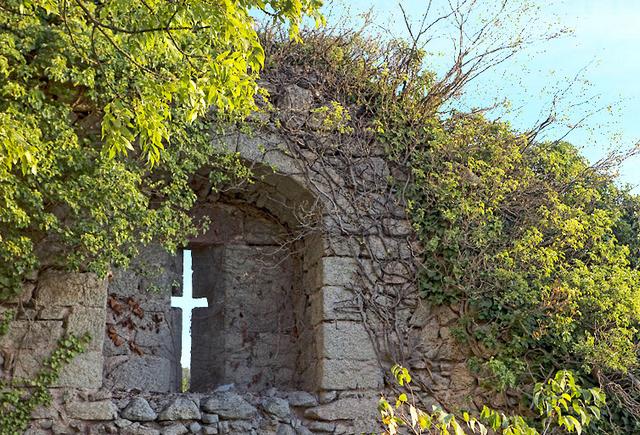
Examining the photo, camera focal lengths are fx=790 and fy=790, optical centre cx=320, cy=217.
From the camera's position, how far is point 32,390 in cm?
527

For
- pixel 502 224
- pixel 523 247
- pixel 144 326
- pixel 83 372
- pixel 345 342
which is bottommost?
pixel 83 372

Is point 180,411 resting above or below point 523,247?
below

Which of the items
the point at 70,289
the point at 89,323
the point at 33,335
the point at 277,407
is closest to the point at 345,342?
the point at 277,407

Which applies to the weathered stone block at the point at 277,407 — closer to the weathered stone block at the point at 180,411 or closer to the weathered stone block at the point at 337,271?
the weathered stone block at the point at 180,411

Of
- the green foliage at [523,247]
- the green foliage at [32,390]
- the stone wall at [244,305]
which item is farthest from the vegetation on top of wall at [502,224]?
the green foliage at [32,390]

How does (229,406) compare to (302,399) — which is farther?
(302,399)

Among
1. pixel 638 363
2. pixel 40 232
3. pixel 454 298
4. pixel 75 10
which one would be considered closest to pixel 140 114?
pixel 75 10

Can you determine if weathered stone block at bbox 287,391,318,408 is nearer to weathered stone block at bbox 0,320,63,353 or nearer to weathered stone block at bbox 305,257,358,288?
weathered stone block at bbox 305,257,358,288

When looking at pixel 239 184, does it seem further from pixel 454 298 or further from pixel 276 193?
pixel 454 298

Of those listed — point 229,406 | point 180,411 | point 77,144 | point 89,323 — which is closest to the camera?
point 77,144

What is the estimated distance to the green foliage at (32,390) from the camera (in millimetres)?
5129

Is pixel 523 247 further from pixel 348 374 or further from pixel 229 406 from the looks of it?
pixel 229 406

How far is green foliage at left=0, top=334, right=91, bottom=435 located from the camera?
5129 mm

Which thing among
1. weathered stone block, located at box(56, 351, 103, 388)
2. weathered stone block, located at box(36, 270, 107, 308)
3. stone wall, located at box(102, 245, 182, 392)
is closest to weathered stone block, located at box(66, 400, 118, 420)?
weathered stone block, located at box(56, 351, 103, 388)
